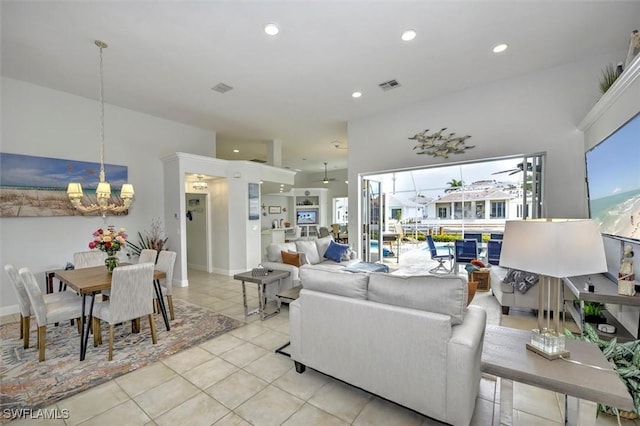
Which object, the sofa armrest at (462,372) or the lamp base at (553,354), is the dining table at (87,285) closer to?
the sofa armrest at (462,372)

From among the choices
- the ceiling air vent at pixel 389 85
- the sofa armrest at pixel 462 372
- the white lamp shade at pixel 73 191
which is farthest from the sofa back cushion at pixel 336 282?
the ceiling air vent at pixel 389 85

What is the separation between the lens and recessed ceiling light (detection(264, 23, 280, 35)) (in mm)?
2855

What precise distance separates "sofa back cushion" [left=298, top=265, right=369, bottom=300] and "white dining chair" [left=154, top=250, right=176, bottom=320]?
230 cm

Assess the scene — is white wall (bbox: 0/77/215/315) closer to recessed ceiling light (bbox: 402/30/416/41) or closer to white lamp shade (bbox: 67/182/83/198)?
white lamp shade (bbox: 67/182/83/198)

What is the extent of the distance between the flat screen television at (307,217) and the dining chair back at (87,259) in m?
8.08

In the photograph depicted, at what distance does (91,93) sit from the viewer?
4473 millimetres

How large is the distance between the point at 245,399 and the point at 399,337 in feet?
4.33

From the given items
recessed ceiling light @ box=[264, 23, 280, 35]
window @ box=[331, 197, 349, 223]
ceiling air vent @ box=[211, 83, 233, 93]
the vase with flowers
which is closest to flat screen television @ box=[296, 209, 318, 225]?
window @ box=[331, 197, 349, 223]

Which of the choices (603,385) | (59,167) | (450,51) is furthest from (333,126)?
(603,385)

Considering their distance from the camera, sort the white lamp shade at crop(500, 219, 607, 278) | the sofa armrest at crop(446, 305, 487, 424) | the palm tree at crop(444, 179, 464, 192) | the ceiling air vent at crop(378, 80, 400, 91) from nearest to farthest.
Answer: the white lamp shade at crop(500, 219, 607, 278) < the sofa armrest at crop(446, 305, 487, 424) < the ceiling air vent at crop(378, 80, 400, 91) < the palm tree at crop(444, 179, 464, 192)

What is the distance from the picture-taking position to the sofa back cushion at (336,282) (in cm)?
208

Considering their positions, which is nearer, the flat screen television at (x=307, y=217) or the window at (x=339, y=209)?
the flat screen television at (x=307, y=217)

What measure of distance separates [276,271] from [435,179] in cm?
718

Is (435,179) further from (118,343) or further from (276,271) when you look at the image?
(118,343)
